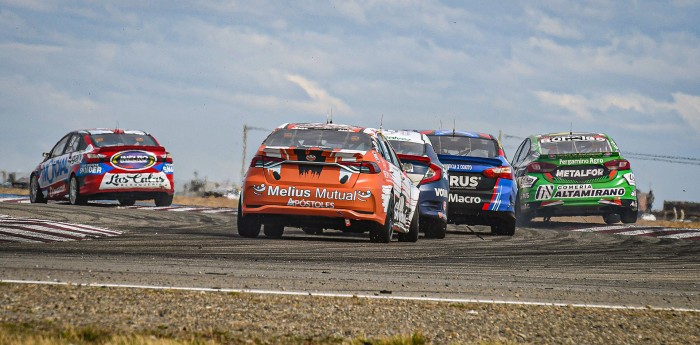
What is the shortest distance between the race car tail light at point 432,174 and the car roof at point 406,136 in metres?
0.77

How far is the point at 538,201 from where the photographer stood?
20922 mm

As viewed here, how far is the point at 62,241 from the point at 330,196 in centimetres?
290

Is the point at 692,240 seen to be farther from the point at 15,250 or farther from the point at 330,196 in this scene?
the point at 15,250

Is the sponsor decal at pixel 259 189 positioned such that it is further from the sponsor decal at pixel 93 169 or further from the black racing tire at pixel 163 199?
the black racing tire at pixel 163 199

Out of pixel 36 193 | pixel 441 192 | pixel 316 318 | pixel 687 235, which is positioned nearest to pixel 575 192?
pixel 687 235

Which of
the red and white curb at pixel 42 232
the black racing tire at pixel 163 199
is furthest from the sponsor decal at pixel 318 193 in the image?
the black racing tire at pixel 163 199

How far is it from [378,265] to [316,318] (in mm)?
3942

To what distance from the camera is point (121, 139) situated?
875 inches

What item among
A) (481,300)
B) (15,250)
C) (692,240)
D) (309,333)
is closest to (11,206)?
(15,250)

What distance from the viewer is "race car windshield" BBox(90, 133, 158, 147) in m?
21.8

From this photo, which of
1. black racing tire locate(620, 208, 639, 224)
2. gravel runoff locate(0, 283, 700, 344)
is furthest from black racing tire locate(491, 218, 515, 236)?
gravel runoff locate(0, 283, 700, 344)

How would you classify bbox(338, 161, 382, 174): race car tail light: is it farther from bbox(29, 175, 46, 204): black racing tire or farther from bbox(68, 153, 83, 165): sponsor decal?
bbox(29, 175, 46, 204): black racing tire

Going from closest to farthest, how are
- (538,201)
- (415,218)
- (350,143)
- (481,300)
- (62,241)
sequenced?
(481,300) < (62,241) < (350,143) < (415,218) < (538,201)

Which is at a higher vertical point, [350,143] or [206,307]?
[350,143]
